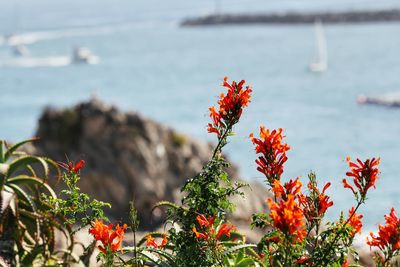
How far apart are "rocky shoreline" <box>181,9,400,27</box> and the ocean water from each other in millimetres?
1065

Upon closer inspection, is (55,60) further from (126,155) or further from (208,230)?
(208,230)

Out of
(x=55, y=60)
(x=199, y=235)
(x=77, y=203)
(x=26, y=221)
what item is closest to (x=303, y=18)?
(x=55, y=60)

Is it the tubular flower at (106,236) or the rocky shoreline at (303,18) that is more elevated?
the rocky shoreline at (303,18)

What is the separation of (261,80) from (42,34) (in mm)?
64369

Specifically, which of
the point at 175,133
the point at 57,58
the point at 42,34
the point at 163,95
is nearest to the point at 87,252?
the point at 175,133

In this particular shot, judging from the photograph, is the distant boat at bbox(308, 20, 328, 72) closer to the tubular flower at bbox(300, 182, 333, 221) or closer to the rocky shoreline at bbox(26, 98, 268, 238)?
the rocky shoreline at bbox(26, 98, 268, 238)

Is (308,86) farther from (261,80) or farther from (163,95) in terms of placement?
(163,95)

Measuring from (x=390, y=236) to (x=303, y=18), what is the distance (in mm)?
125755

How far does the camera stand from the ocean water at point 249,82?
2029 inches

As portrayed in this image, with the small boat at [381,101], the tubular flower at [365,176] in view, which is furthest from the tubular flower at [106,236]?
the small boat at [381,101]

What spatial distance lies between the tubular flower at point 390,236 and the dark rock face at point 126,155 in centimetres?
2137

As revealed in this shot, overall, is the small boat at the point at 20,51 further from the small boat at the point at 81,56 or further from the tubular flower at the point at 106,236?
the tubular flower at the point at 106,236

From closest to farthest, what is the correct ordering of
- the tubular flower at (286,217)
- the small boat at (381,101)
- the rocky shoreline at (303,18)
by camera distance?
the tubular flower at (286,217), the small boat at (381,101), the rocky shoreline at (303,18)

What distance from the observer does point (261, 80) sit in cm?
8288
